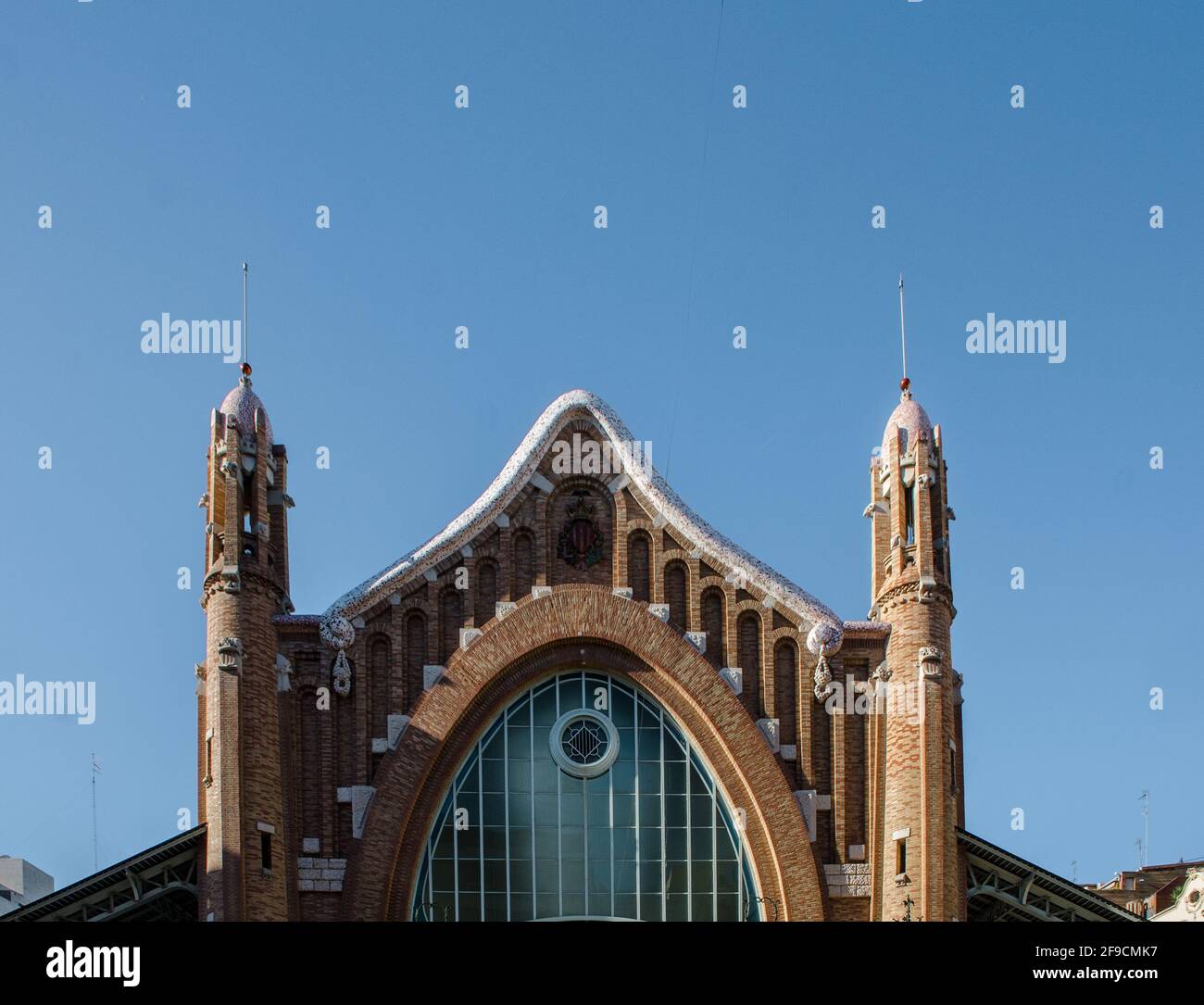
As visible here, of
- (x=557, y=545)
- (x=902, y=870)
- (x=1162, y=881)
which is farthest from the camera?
(x=1162, y=881)

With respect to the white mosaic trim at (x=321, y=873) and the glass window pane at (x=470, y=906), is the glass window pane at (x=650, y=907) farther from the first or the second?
the white mosaic trim at (x=321, y=873)

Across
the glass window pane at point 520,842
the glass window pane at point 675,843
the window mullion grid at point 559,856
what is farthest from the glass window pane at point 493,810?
the glass window pane at point 675,843

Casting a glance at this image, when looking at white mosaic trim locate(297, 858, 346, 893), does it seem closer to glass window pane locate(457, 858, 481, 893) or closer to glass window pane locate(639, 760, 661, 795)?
glass window pane locate(457, 858, 481, 893)

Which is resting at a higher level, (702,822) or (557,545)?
(557,545)

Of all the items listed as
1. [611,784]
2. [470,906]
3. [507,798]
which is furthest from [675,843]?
[470,906]

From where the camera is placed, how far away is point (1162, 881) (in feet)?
245

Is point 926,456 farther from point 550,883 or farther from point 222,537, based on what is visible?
point 222,537

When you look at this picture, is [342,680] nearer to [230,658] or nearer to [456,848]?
[230,658]

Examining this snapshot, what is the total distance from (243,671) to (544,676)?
6260 mm

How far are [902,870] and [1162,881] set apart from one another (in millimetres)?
33055

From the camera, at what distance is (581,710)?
4656 cm

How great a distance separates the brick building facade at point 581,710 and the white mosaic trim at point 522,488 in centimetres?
5
